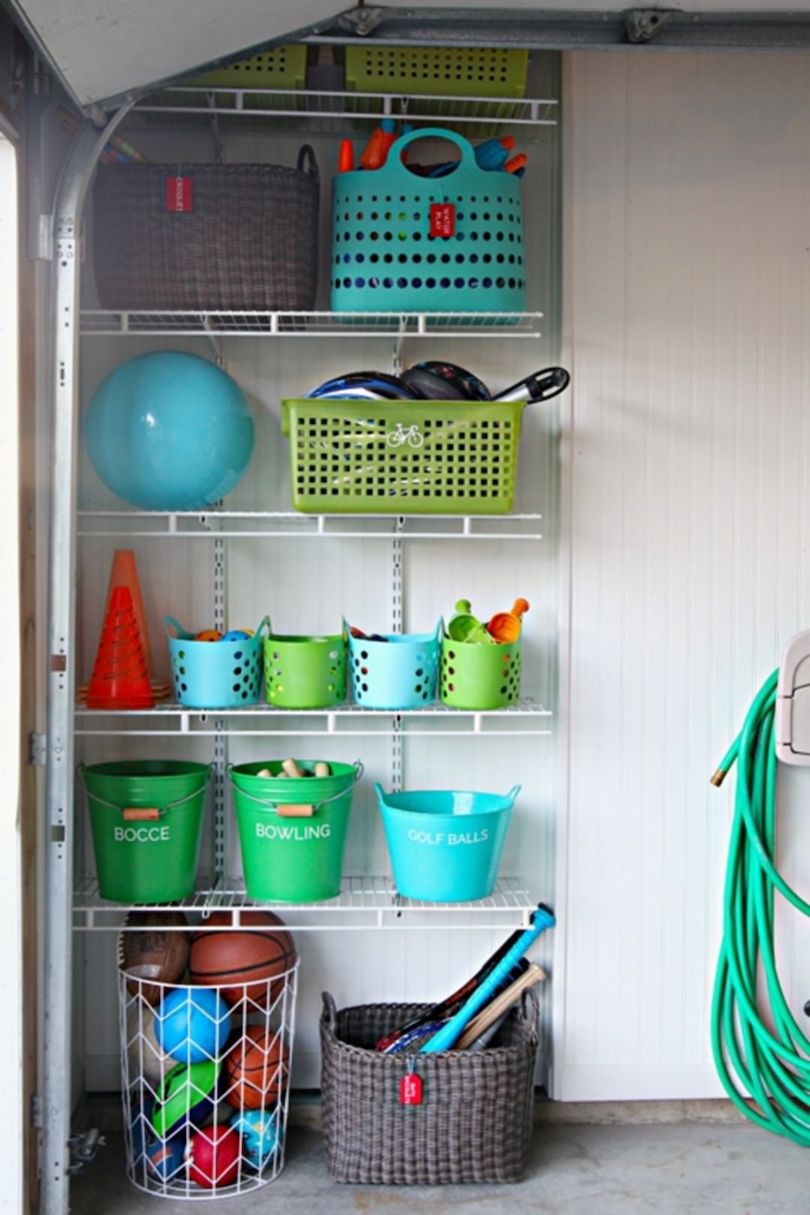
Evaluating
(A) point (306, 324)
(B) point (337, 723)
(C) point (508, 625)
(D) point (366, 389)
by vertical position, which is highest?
(A) point (306, 324)

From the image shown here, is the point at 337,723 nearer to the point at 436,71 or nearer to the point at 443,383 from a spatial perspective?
the point at 443,383

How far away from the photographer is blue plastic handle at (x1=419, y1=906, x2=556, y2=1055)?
2.83 meters

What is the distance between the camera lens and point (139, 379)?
9.11 ft

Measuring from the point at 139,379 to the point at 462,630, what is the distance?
95 centimetres

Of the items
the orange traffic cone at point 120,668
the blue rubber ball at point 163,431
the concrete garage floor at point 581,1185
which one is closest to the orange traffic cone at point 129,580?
the orange traffic cone at point 120,668

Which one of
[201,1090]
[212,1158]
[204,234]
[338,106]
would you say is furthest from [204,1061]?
[338,106]

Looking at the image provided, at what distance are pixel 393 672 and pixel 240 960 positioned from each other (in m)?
0.77

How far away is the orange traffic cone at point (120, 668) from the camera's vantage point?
283cm

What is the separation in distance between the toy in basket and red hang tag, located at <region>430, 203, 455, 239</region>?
1.67 m

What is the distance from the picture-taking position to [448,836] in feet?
9.13

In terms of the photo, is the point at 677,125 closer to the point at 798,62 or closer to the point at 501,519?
the point at 798,62

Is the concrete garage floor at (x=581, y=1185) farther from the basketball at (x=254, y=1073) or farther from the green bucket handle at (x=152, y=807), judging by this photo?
the green bucket handle at (x=152, y=807)

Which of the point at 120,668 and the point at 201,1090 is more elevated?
the point at 120,668

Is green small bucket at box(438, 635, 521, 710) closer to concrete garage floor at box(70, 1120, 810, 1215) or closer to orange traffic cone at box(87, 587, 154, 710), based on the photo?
orange traffic cone at box(87, 587, 154, 710)
